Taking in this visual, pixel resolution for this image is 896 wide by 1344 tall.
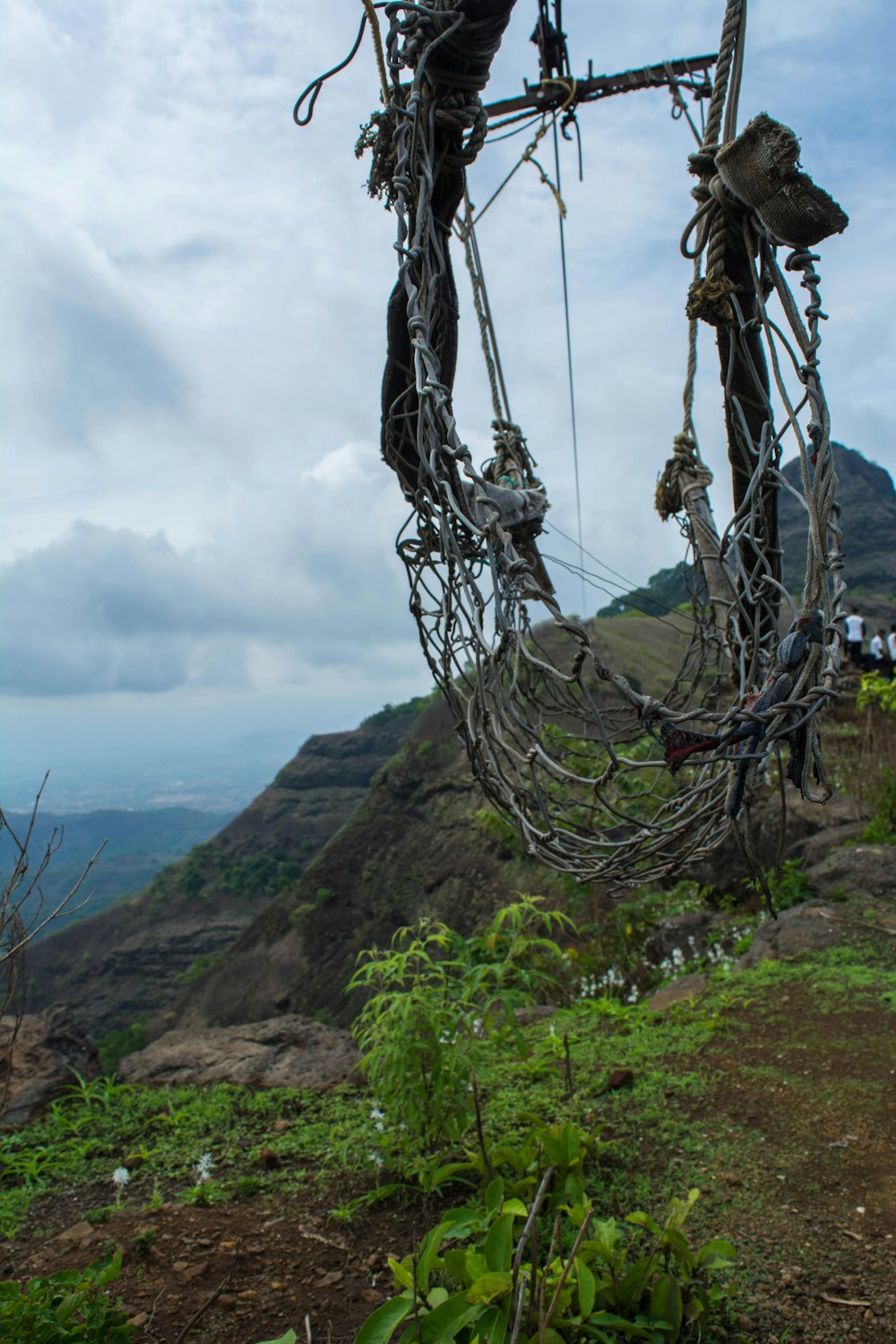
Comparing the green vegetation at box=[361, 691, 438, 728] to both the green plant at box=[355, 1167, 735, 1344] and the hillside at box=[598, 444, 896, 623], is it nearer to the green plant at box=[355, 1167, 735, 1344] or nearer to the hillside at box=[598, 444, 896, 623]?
the hillside at box=[598, 444, 896, 623]

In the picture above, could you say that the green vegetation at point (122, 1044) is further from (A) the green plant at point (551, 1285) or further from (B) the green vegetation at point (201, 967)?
(A) the green plant at point (551, 1285)

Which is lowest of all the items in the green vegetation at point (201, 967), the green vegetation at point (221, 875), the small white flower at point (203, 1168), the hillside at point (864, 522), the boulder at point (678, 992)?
the green vegetation at point (201, 967)

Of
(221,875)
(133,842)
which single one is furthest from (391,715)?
(133,842)

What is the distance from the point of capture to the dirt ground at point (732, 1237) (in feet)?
6.93

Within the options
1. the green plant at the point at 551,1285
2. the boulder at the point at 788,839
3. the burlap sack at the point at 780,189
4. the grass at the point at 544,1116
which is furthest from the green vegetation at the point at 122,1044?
the burlap sack at the point at 780,189

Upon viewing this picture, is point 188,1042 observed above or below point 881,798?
below

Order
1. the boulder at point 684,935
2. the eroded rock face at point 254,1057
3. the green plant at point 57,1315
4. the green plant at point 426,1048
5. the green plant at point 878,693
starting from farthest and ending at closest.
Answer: the boulder at point 684,935 → the green plant at point 878,693 → the eroded rock face at point 254,1057 → the green plant at point 426,1048 → the green plant at point 57,1315

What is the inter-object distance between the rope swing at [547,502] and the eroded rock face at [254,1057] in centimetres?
255

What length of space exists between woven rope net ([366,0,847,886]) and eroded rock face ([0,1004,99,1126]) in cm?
298

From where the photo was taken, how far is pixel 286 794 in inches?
1000

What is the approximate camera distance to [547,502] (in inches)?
103

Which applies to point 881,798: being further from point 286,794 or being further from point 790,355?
point 286,794

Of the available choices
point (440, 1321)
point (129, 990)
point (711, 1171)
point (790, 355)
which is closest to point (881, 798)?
point (711, 1171)

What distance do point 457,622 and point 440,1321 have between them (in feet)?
4.58
